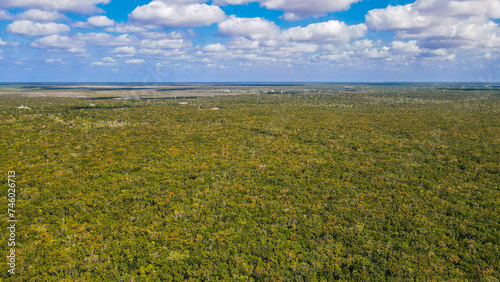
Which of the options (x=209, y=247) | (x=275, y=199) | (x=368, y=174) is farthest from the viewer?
(x=368, y=174)

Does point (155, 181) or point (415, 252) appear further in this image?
point (155, 181)

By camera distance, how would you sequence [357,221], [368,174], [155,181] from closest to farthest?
[357,221]
[155,181]
[368,174]

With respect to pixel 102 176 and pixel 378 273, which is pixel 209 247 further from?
pixel 102 176

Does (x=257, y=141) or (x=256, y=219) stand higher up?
(x=257, y=141)

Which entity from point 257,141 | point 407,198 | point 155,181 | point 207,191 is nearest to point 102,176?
point 155,181

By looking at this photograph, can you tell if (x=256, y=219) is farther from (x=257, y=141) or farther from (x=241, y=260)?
(x=257, y=141)

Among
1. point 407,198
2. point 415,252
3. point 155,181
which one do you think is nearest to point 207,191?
point 155,181
